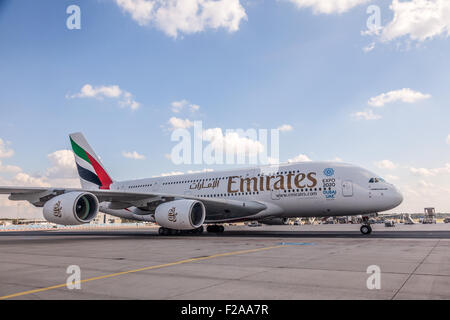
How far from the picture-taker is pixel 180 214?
17.7 m

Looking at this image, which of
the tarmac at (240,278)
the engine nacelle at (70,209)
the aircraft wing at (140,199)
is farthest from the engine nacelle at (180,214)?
the tarmac at (240,278)

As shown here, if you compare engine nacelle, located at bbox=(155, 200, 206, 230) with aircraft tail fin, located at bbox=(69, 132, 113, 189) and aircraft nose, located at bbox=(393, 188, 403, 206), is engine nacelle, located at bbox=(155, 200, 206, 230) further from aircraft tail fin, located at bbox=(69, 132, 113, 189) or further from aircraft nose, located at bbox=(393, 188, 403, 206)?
aircraft tail fin, located at bbox=(69, 132, 113, 189)

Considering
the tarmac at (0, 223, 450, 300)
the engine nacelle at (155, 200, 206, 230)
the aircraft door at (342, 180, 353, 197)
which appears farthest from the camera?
the aircraft door at (342, 180, 353, 197)

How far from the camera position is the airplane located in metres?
17.3

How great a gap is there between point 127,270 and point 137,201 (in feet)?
44.4

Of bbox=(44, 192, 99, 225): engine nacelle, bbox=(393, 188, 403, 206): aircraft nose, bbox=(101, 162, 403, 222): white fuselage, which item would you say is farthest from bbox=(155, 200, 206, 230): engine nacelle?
bbox=(393, 188, 403, 206): aircraft nose

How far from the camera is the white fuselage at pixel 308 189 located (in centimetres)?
1809

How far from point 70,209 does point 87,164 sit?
13125 mm

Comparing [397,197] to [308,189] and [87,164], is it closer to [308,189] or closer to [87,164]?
[308,189]

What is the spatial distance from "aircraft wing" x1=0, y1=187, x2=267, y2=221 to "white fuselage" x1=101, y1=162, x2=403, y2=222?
564 mm

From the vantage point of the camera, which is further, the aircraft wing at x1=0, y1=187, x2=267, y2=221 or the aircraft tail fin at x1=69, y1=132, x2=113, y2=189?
the aircraft tail fin at x1=69, y1=132, x2=113, y2=189

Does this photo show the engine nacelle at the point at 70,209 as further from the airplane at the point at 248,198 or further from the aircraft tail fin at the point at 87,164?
the aircraft tail fin at the point at 87,164

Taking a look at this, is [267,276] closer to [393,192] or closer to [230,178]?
[393,192]
